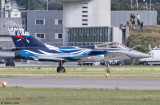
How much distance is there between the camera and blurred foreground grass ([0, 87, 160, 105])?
16.8m

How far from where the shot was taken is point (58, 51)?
3850 centimetres

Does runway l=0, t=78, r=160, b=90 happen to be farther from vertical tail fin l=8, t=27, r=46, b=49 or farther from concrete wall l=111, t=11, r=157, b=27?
concrete wall l=111, t=11, r=157, b=27

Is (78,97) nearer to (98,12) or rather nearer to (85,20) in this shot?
(85,20)

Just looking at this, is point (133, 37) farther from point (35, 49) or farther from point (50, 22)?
point (35, 49)

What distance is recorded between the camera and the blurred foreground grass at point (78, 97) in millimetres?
16797

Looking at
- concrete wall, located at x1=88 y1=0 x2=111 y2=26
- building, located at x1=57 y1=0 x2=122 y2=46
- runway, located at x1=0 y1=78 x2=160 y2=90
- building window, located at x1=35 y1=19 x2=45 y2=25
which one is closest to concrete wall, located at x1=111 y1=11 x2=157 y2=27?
building window, located at x1=35 y1=19 x2=45 y2=25

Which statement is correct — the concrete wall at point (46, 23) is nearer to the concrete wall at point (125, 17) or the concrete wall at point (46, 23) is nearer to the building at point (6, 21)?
the building at point (6, 21)

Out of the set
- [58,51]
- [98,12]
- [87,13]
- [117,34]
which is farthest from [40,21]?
[58,51]

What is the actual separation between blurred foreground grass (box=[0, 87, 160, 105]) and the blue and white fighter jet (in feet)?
56.4

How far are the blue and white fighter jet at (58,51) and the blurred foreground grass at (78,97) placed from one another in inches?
677

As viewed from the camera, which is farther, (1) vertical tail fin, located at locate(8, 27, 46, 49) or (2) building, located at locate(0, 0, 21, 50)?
(2) building, located at locate(0, 0, 21, 50)

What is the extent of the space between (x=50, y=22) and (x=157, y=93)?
70491mm

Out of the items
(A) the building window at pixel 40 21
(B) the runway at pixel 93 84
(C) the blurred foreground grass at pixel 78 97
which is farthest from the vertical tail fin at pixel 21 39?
(A) the building window at pixel 40 21

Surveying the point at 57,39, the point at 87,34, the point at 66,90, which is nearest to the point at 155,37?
the point at 87,34
